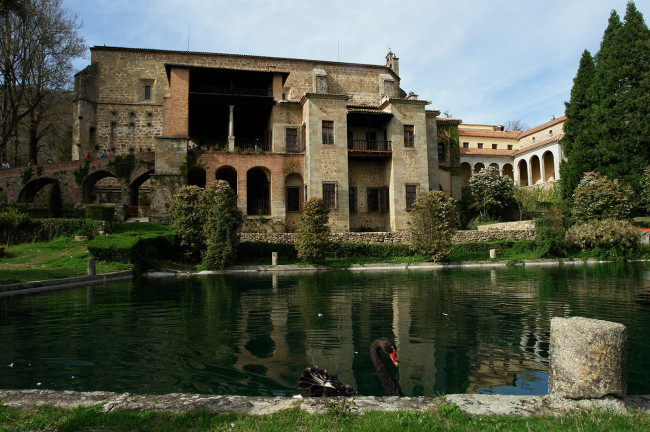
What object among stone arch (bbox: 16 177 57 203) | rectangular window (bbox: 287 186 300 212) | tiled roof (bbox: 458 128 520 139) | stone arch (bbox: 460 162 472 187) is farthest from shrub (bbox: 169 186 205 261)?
tiled roof (bbox: 458 128 520 139)

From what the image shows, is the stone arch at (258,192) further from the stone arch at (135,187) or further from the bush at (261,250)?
the stone arch at (135,187)

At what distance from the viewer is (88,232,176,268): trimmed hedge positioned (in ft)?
61.4

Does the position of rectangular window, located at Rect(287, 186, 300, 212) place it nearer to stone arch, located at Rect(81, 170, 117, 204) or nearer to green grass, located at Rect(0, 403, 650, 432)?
stone arch, located at Rect(81, 170, 117, 204)

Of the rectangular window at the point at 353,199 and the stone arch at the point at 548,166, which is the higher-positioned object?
the stone arch at the point at 548,166

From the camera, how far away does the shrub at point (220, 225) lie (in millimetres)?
21031

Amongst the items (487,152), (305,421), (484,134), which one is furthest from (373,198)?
(305,421)

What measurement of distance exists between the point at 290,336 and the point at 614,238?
24980mm

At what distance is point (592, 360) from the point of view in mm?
3361

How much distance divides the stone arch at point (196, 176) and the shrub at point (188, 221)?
7886 millimetres

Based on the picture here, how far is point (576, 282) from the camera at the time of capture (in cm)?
1457

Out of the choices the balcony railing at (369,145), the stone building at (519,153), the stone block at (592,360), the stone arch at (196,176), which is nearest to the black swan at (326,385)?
the stone block at (592,360)

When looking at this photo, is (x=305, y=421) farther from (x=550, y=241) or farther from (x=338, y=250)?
(x=550, y=241)

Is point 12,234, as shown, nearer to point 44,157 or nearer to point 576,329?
point 576,329

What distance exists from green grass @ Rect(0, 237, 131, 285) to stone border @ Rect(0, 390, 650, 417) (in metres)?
12.3
